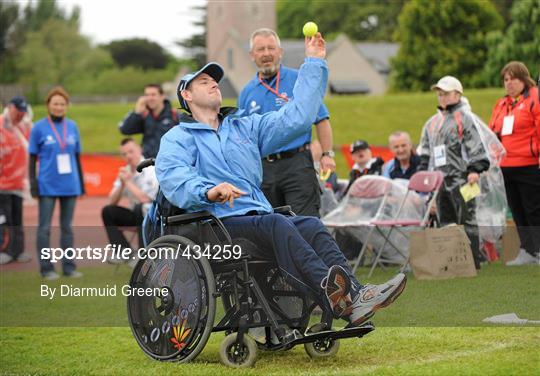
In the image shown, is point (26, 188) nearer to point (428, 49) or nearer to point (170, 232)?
point (170, 232)

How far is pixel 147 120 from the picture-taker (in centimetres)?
1082

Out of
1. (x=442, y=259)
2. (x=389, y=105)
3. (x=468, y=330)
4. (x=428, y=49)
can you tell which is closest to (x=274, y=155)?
(x=442, y=259)

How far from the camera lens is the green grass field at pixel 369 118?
116 ft

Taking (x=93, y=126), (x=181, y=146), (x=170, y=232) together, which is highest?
(x=181, y=146)

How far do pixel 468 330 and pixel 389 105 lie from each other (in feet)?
110

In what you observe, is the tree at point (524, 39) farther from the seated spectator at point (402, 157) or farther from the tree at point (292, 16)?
the tree at point (292, 16)

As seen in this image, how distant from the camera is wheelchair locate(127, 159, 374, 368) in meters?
5.07

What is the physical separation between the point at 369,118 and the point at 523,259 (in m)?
32.2

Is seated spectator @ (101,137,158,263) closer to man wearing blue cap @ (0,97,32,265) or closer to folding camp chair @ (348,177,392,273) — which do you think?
man wearing blue cap @ (0,97,32,265)

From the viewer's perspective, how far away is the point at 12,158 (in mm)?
12148

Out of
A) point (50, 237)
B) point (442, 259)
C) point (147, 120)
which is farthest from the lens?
point (147, 120)

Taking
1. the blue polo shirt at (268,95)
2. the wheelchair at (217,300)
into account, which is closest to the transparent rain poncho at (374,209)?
the blue polo shirt at (268,95)

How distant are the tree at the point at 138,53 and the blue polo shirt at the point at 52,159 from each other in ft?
310

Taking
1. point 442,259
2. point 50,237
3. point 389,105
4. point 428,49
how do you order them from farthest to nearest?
point 428,49 → point 389,105 → point 442,259 → point 50,237
